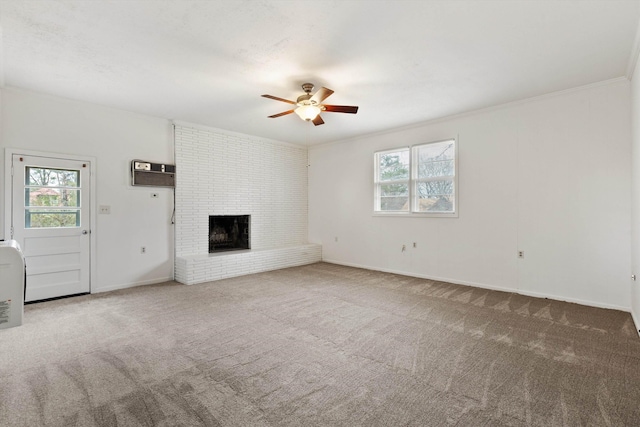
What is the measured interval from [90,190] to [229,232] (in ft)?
8.85

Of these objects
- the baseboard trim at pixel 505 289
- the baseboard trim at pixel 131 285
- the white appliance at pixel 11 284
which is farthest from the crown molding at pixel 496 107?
the white appliance at pixel 11 284

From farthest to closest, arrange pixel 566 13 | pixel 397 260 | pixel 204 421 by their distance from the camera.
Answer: pixel 397 260 < pixel 566 13 < pixel 204 421

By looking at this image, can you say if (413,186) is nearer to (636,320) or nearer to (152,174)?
(636,320)

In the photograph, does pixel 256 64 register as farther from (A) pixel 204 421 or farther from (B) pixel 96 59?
(A) pixel 204 421

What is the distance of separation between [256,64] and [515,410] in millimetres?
3673

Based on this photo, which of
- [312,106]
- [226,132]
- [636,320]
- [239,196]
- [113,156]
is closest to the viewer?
[636,320]

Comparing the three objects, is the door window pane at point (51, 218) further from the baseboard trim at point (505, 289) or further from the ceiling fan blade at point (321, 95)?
the baseboard trim at point (505, 289)

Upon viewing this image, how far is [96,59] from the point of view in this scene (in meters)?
3.21

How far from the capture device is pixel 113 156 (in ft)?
15.8

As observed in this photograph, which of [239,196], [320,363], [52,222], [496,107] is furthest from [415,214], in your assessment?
[52,222]

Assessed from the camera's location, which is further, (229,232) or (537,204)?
(229,232)

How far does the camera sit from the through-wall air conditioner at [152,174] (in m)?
4.98

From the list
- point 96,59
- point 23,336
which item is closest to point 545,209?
point 96,59

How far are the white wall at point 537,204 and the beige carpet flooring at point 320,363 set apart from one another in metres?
0.49
